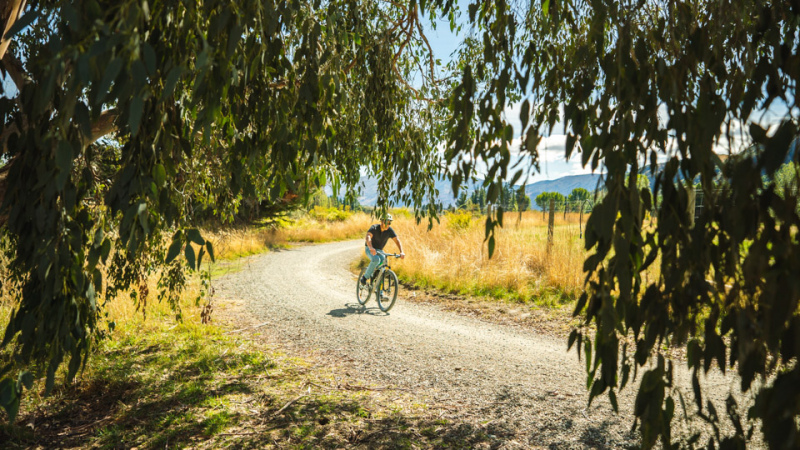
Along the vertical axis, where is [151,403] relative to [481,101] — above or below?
below

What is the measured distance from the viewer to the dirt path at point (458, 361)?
3488 millimetres

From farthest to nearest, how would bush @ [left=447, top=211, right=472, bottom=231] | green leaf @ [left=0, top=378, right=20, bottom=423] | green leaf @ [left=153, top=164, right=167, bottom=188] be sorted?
1. bush @ [left=447, top=211, right=472, bottom=231]
2. green leaf @ [left=153, top=164, right=167, bottom=188]
3. green leaf @ [left=0, top=378, right=20, bottom=423]

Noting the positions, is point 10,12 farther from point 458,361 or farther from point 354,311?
point 354,311

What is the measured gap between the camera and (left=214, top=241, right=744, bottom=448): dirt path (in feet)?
11.4

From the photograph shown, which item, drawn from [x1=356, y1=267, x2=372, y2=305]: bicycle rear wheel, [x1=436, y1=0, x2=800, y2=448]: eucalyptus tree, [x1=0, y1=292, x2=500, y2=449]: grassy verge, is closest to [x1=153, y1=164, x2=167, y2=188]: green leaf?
[x1=436, y1=0, x2=800, y2=448]: eucalyptus tree

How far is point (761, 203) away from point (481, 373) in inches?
157

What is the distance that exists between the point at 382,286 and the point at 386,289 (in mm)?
243

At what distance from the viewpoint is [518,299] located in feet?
26.3

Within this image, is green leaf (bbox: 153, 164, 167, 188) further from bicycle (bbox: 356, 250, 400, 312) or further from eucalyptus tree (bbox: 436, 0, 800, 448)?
bicycle (bbox: 356, 250, 400, 312)

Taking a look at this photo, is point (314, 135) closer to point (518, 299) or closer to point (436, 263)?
point (518, 299)

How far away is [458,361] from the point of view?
16.8 feet

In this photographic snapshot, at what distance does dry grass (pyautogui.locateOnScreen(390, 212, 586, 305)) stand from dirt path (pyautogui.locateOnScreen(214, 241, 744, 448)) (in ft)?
4.63

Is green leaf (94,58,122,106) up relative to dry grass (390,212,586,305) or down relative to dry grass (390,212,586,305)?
up

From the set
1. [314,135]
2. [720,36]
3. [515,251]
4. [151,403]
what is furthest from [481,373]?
[515,251]
